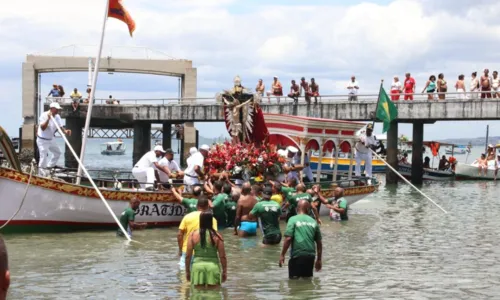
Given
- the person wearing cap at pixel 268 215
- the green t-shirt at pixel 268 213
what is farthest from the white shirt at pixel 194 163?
the green t-shirt at pixel 268 213

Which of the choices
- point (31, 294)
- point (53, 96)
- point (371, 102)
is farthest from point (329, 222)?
point (53, 96)

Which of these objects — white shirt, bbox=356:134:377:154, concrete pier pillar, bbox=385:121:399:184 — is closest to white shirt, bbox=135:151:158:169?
white shirt, bbox=356:134:377:154

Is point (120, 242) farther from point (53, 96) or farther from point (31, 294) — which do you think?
point (53, 96)

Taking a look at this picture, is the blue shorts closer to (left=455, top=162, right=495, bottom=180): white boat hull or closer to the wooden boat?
the wooden boat

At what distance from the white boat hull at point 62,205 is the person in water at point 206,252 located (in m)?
8.86

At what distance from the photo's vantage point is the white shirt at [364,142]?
1109 inches

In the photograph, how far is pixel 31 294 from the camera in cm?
1344

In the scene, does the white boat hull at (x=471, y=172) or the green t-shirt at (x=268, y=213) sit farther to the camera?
the white boat hull at (x=471, y=172)

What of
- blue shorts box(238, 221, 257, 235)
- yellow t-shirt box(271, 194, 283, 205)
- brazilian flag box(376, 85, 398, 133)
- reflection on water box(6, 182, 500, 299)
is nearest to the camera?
reflection on water box(6, 182, 500, 299)

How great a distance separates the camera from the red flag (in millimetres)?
22406

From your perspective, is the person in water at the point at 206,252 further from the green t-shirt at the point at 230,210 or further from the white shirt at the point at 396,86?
the white shirt at the point at 396,86

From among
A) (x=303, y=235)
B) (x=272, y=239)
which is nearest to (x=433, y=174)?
(x=272, y=239)

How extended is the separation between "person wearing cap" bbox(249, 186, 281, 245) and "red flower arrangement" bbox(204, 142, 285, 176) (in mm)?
5066

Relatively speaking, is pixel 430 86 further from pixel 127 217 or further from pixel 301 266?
pixel 301 266
